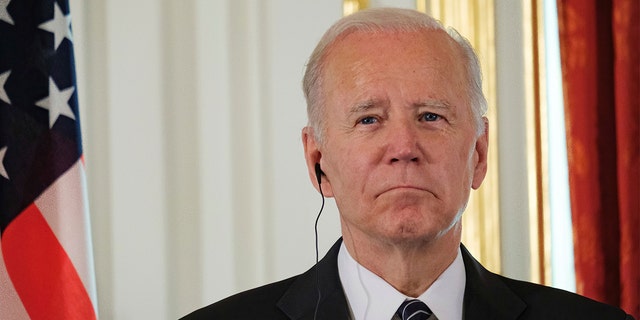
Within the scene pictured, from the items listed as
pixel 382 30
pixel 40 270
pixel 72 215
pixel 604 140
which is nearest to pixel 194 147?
pixel 72 215

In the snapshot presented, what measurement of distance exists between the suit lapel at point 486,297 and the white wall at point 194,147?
1710 millimetres

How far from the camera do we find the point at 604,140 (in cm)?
381

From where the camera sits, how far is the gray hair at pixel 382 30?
83.5 inches

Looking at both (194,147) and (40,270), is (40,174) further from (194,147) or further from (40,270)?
(194,147)

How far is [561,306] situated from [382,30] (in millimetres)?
725

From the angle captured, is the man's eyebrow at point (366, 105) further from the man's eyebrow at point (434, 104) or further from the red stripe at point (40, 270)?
the red stripe at point (40, 270)

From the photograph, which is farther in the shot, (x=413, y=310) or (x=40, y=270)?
(x=40, y=270)

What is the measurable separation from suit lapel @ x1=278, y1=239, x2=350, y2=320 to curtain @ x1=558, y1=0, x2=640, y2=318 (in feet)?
6.20

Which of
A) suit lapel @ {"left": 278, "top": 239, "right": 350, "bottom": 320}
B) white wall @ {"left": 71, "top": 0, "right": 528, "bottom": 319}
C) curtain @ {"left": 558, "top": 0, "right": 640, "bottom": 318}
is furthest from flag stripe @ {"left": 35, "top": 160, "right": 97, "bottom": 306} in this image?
curtain @ {"left": 558, "top": 0, "right": 640, "bottom": 318}

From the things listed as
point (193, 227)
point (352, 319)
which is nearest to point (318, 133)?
point (352, 319)

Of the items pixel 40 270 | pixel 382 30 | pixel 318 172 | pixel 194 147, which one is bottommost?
pixel 40 270

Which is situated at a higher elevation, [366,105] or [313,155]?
[366,105]

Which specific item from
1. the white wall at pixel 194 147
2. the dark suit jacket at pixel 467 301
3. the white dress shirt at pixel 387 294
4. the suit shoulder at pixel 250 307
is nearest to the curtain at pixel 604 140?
the white wall at pixel 194 147

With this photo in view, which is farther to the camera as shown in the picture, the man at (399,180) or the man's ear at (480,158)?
the man's ear at (480,158)
